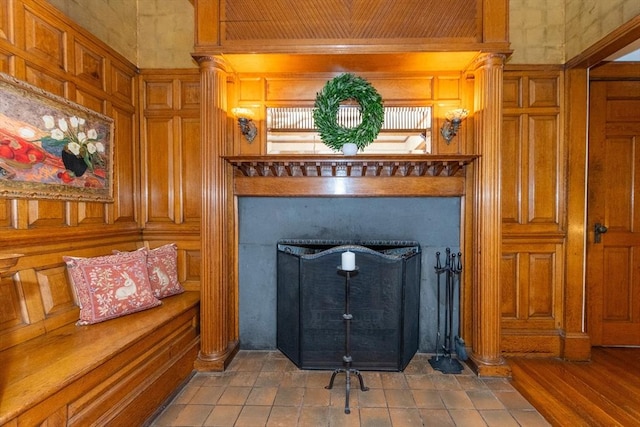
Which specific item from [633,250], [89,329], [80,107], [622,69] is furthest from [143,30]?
[633,250]

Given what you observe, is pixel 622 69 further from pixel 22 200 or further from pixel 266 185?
pixel 22 200

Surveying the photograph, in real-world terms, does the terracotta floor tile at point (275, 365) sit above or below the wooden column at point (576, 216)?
below

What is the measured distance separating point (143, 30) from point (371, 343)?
3271 millimetres

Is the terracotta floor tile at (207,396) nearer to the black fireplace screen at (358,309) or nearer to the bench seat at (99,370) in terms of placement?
the bench seat at (99,370)

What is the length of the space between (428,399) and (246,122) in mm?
2374

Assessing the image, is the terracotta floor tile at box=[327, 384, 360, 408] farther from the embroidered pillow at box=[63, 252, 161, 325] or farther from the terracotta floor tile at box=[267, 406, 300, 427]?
the embroidered pillow at box=[63, 252, 161, 325]

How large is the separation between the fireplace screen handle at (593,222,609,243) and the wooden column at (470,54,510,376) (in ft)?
3.72

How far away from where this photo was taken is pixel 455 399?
202 centimetres

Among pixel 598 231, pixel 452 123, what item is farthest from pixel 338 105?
pixel 598 231

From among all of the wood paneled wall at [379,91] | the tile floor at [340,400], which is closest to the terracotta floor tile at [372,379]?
the tile floor at [340,400]

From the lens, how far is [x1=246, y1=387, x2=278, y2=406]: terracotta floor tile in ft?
6.50

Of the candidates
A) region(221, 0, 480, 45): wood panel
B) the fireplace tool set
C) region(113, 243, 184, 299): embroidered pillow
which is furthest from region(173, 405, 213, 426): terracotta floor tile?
region(221, 0, 480, 45): wood panel

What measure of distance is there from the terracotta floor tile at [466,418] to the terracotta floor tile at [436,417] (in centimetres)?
3

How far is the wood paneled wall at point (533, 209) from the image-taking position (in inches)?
102
